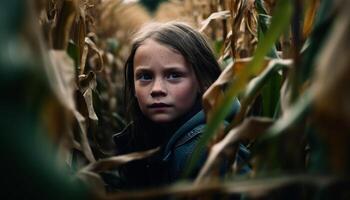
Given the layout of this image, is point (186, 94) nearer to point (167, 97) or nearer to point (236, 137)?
point (167, 97)

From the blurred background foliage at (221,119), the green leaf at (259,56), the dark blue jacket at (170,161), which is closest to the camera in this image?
the blurred background foliage at (221,119)

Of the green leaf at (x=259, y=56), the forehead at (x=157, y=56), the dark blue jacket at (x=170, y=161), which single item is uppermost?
the green leaf at (x=259, y=56)

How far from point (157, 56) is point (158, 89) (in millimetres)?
81

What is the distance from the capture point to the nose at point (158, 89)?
1.00m

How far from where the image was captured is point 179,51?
108cm

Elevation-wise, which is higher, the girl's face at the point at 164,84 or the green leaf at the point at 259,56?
the green leaf at the point at 259,56

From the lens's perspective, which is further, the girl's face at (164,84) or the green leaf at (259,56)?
the girl's face at (164,84)

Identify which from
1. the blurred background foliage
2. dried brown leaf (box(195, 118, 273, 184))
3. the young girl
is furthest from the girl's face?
dried brown leaf (box(195, 118, 273, 184))

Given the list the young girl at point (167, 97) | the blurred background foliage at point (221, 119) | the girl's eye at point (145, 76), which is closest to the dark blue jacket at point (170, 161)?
the young girl at point (167, 97)

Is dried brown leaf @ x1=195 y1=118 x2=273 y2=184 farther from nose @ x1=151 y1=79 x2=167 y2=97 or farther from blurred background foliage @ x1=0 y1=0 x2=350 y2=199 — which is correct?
nose @ x1=151 y1=79 x2=167 y2=97

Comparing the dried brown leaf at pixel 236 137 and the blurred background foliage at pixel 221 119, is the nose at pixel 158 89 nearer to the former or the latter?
the blurred background foliage at pixel 221 119

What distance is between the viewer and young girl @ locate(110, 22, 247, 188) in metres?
0.99

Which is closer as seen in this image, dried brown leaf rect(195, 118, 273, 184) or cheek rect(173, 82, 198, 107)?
dried brown leaf rect(195, 118, 273, 184)

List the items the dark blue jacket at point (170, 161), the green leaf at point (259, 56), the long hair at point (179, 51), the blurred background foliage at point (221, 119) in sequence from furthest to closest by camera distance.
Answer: the long hair at point (179, 51) → the dark blue jacket at point (170, 161) → the green leaf at point (259, 56) → the blurred background foliage at point (221, 119)
